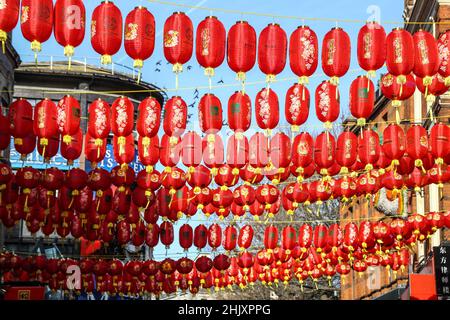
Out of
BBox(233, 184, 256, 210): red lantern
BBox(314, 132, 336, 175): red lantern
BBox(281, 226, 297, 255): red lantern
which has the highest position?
BBox(314, 132, 336, 175): red lantern

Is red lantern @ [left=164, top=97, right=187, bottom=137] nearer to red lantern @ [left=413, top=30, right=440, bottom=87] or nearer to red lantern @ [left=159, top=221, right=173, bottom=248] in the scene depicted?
red lantern @ [left=413, top=30, right=440, bottom=87]

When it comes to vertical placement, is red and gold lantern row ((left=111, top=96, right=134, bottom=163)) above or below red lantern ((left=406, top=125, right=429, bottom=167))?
above

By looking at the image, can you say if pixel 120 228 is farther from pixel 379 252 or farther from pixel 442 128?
pixel 442 128

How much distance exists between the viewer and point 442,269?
26891 millimetres

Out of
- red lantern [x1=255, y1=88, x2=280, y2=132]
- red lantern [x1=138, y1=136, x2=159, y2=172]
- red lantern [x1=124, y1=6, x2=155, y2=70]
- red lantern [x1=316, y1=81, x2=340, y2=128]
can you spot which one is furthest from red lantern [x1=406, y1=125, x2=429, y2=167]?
red lantern [x1=124, y1=6, x2=155, y2=70]

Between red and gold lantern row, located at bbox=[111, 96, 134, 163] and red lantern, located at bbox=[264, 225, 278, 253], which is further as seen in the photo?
red lantern, located at bbox=[264, 225, 278, 253]

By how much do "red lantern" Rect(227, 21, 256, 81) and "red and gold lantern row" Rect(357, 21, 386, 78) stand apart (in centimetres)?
198

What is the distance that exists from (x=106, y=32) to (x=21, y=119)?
14.3 ft

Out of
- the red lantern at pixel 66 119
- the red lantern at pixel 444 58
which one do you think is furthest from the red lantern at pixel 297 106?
the red lantern at pixel 66 119

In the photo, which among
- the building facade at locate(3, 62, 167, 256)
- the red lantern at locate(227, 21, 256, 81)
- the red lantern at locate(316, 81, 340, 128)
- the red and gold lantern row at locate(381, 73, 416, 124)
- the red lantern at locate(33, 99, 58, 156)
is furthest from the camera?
the building facade at locate(3, 62, 167, 256)

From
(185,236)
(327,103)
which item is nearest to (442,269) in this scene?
(185,236)

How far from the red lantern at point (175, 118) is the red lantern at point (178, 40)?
274 centimetres

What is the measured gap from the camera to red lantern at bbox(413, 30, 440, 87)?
1638cm

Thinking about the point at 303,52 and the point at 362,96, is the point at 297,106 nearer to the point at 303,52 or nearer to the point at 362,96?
the point at 362,96
